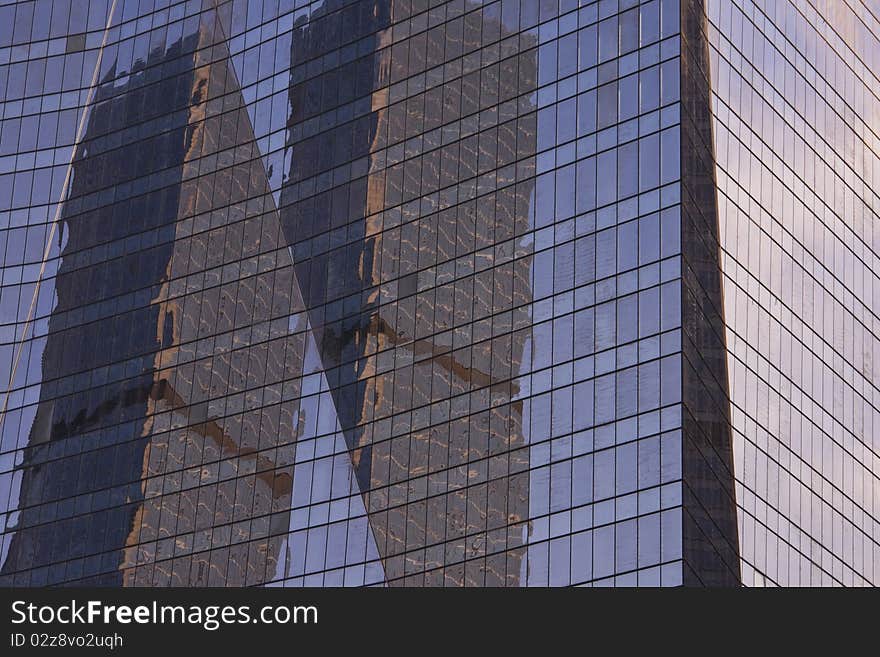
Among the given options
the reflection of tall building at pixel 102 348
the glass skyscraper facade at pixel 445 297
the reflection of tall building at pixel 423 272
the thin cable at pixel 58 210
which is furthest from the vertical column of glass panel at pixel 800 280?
the thin cable at pixel 58 210

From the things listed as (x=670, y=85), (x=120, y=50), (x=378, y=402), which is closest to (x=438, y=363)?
(x=378, y=402)

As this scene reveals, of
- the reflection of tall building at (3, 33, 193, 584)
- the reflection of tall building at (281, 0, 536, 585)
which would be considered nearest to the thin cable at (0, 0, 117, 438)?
the reflection of tall building at (3, 33, 193, 584)

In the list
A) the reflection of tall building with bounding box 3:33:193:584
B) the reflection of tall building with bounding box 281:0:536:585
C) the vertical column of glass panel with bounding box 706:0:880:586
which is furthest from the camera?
the reflection of tall building with bounding box 3:33:193:584

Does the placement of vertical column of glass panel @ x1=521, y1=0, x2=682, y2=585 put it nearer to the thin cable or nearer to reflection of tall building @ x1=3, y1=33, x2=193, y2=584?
reflection of tall building @ x1=3, y1=33, x2=193, y2=584

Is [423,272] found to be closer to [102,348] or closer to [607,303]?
[607,303]

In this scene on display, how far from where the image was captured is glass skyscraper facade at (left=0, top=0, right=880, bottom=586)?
9300 centimetres

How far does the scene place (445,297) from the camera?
101688mm

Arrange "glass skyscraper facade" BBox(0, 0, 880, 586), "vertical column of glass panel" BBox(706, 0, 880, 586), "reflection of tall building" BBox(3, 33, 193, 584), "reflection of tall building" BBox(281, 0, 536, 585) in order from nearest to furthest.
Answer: "glass skyscraper facade" BBox(0, 0, 880, 586)
"vertical column of glass panel" BBox(706, 0, 880, 586)
"reflection of tall building" BBox(281, 0, 536, 585)
"reflection of tall building" BBox(3, 33, 193, 584)

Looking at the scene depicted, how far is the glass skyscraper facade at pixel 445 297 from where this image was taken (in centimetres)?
9300

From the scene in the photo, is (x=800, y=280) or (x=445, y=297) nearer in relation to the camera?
(x=445, y=297)

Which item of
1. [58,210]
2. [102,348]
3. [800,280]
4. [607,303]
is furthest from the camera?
[58,210]

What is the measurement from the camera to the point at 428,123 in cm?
10675

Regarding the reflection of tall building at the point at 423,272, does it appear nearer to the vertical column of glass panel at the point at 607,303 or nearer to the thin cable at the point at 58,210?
the vertical column of glass panel at the point at 607,303

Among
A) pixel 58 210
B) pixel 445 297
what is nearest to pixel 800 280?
pixel 445 297
